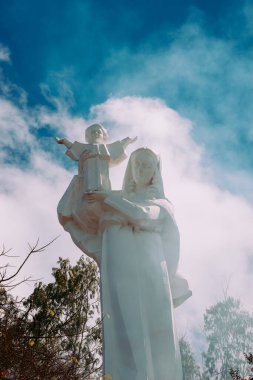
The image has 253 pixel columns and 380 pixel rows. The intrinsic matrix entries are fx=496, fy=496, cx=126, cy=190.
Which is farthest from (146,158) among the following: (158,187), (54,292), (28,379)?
(54,292)

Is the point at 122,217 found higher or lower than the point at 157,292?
higher

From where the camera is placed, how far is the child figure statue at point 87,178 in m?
5.98

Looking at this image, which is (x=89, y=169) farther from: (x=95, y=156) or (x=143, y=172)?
(x=143, y=172)

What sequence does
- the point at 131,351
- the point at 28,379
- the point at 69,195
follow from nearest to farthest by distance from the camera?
the point at 28,379, the point at 131,351, the point at 69,195

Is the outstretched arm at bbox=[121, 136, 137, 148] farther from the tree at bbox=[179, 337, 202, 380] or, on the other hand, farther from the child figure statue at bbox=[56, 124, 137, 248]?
the tree at bbox=[179, 337, 202, 380]

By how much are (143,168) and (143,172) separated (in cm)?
5

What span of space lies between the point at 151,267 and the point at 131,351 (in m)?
0.94

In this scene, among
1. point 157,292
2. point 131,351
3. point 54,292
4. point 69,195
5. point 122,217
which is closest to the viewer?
point 131,351

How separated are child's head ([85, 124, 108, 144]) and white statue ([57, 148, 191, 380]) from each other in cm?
63

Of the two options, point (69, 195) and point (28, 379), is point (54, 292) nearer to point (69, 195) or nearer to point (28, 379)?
point (69, 195)

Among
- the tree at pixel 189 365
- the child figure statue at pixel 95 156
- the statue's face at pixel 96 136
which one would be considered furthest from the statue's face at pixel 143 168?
the tree at pixel 189 365

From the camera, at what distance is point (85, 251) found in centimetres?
604

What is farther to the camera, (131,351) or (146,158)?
(146,158)

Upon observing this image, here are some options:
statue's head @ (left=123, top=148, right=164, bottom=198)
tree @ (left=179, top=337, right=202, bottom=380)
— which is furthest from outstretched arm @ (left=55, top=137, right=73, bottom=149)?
tree @ (left=179, top=337, right=202, bottom=380)
